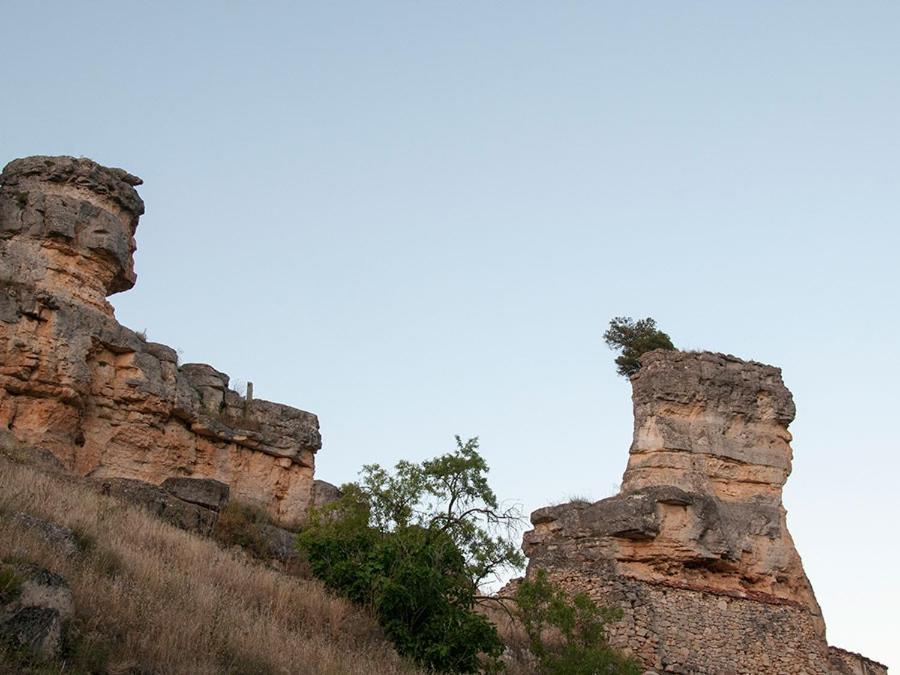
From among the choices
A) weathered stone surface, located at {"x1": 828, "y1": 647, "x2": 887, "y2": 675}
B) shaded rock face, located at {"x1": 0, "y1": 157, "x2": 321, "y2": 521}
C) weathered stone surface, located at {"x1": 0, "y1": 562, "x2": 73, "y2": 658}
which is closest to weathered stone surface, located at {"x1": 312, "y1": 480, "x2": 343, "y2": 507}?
shaded rock face, located at {"x1": 0, "y1": 157, "x2": 321, "y2": 521}

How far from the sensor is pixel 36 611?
8016 millimetres

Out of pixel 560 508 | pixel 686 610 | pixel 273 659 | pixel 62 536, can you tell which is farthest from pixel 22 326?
pixel 686 610

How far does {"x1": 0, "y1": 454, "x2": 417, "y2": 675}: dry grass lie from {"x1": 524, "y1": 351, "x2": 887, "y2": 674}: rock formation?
8.38 metres

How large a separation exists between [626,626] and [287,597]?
8.71 meters

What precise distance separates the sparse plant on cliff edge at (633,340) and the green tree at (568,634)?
13.8 m

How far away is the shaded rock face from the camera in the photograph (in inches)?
677

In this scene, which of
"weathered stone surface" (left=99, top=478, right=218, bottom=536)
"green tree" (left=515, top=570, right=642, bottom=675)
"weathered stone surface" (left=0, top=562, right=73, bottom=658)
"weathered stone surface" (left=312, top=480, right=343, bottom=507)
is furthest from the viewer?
"weathered stone surface" (left=312, top=480, right=343, bottom=507)

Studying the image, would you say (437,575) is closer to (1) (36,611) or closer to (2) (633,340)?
(1) (36,611)

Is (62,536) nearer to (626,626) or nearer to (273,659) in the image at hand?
(273,659)

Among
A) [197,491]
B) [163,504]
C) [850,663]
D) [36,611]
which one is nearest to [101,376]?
[197,491]

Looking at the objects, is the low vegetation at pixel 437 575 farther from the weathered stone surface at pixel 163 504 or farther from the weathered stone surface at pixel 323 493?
the weathered stone surface at pixel 323 493

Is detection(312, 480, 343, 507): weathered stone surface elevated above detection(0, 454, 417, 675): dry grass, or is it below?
above

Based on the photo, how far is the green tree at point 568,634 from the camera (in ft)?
Result: 44.5

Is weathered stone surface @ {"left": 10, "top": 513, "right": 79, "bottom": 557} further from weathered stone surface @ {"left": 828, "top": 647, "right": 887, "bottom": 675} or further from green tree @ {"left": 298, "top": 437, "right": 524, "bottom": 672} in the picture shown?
weathered stone surface @ {"left": 828, "top": 647, "right": 887, "bottom": 675}
